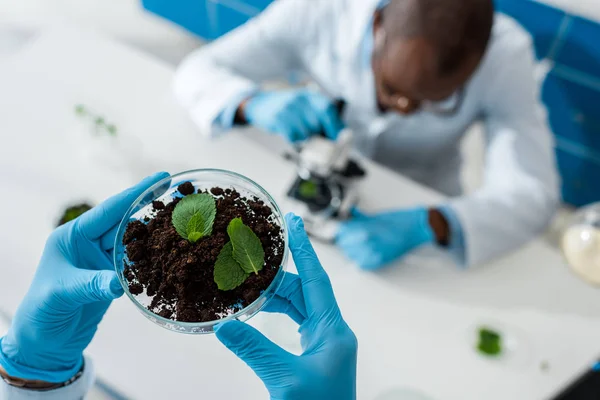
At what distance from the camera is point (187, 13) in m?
3.15

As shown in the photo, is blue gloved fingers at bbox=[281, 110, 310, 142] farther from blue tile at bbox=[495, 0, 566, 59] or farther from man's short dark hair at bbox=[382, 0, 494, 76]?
blue tile at bbox=[495, 0, 566, 59]

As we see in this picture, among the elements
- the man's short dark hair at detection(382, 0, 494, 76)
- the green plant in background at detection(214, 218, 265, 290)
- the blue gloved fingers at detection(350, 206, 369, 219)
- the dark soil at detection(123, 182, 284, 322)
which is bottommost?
the blue gloved fingers at detection(350, 206, 369, 219)

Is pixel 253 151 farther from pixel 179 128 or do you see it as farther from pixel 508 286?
pixel 508 286

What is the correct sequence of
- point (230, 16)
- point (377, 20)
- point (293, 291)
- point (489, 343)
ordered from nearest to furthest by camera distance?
1. point (293, 291)
2. point (489, 343)
3. point (377, 20)
4. point (230, 16)

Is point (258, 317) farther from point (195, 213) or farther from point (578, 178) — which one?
point (578, 178)

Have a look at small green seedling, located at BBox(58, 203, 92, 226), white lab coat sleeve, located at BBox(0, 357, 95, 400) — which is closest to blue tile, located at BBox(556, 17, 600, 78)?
small green seedling, located at BBox(58, 203, 92, 226)

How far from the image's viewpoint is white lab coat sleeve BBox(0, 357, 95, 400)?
108 centimetres

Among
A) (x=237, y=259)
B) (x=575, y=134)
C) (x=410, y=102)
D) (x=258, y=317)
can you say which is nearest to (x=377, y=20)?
(x=410, y=102)

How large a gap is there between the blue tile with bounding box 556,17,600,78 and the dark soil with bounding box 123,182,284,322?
1810 mm

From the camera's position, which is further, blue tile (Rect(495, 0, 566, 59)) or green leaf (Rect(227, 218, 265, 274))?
blue tile (Rect(495, 0, 566, 59))

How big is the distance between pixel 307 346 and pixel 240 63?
50.9 inches

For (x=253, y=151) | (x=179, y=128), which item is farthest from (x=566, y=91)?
(x=179, y=128)

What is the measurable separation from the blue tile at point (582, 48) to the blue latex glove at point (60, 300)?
1.87 metres

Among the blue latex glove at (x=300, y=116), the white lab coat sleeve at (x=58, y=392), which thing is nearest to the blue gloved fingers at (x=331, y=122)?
the blue latex glove at (x=300, y=116)
